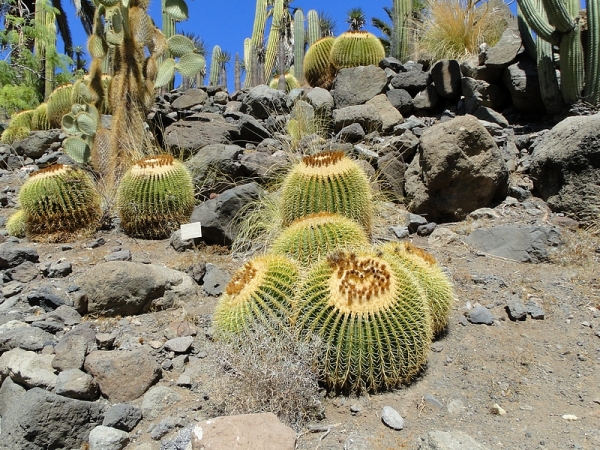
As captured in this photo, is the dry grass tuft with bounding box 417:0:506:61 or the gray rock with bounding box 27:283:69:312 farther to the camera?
the dry grass tuft with bounding box 417:0:506:61

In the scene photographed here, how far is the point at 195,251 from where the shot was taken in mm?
5863

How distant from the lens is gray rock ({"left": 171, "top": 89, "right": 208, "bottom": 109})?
10336mm

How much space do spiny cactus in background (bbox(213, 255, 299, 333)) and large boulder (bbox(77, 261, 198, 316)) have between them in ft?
3.70

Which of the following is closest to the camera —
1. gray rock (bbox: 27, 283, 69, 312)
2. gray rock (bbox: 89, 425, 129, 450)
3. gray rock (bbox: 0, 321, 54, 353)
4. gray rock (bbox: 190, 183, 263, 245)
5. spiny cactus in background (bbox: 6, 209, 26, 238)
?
gray rock (bbox: 89, 425, 129, 450)

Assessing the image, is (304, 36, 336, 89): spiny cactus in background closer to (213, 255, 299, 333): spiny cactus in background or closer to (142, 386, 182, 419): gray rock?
(213, 255, 299, 333): spiny cactus in background

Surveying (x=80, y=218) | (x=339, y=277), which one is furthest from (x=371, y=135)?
(x=339, y=277)

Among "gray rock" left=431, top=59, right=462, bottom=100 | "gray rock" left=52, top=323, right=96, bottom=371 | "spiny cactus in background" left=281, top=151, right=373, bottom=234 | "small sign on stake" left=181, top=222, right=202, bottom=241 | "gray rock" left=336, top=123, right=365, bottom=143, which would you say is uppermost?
"gray rock" left=431, top=59, right=462, bottom=100

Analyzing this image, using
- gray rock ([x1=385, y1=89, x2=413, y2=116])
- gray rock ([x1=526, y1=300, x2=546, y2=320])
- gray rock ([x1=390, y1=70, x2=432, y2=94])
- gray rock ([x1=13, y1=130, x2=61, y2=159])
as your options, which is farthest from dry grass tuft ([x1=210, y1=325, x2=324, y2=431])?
gray rock ([x1=13, y1=130, x2=61, y2=159])

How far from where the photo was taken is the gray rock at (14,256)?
5504 mm

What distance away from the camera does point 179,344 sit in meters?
3.92

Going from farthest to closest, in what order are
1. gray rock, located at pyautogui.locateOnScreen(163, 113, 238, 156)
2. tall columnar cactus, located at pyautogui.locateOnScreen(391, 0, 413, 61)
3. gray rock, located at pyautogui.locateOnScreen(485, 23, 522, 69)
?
tall columnar cactus, located at pyautogui.locateOnScreen(391, 0, 413, 61) < gray rock, located at pyautogui.locateOnScreen(485, 23, 522, 69) < gray rock, located at pyautogui.locateOnScreen(163, 113, 238, 156)

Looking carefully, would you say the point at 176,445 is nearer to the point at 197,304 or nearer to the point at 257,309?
the point at 257,309

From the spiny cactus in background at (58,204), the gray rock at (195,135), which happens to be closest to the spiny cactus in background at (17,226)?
the spiny cactus in background at (58,204)

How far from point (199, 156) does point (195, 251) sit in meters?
1.79
